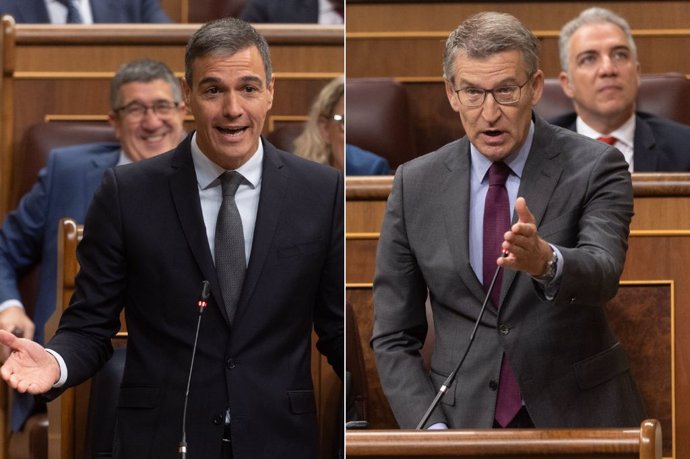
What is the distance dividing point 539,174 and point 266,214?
0.75ft

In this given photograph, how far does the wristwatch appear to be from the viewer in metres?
0.71

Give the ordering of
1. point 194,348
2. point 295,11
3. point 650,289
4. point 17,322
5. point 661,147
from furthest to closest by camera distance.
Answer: point 295,11, point 661,147, point 17,322, point 650,289, point 194,348

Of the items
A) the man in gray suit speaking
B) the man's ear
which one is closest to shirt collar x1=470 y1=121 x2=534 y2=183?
the man in gray suit speaking

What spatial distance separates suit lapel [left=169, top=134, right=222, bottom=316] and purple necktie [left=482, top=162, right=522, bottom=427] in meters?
0.23

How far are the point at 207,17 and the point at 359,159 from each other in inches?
16.5

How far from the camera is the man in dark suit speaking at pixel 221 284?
2.16 feet

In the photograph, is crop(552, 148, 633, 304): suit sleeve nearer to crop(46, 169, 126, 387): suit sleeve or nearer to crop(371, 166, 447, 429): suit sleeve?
→ crop(371, 166, 447, 429): suit sleeve

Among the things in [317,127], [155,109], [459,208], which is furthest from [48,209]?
[459,208]

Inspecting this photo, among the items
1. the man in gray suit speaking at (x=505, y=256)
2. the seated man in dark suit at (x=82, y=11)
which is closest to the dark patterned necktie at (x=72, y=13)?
the seated man in dark suit at (x=82, y=11)

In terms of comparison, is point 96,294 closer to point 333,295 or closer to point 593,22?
point 333,295

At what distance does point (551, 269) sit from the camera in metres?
0.71

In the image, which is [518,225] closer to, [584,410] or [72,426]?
[584,410]

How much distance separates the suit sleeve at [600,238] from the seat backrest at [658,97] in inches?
20.2

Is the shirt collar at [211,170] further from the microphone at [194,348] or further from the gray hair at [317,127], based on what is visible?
the gray hair at [317,127]
